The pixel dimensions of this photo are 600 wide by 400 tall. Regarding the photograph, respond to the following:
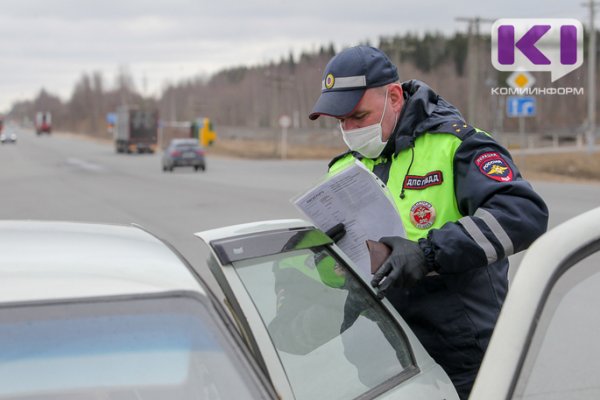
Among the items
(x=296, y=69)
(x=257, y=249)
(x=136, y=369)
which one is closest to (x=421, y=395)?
(x=257, y=249)

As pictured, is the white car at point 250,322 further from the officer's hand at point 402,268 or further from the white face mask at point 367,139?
the white face mask at point 367,139

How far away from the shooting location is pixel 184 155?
3709 cm

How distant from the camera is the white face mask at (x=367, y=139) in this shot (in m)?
3.00

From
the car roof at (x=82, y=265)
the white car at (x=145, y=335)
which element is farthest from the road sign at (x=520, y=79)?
the car roof at (x=82, y=265)

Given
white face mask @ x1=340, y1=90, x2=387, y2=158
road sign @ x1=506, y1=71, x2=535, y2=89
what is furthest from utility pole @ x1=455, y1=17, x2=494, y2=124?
white face mask @ x1=340, y1=90, x2=387, y2=158

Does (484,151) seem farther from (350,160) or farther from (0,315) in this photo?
(0,315)

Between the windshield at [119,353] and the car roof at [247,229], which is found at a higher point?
the car roof at [247,229]

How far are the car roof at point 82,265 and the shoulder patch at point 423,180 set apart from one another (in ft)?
2.81

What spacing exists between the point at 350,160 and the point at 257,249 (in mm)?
699

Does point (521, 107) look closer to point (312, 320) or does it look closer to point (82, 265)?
point (312, 320)

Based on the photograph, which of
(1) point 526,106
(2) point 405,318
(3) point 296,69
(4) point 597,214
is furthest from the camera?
(3) point 296,69

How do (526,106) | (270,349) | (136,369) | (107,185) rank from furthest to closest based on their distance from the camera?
(107,185) < (526,106) < (270,349) < (136,369)

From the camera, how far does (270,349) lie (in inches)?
93.8

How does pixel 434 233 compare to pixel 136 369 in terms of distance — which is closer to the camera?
pixel 136 369
